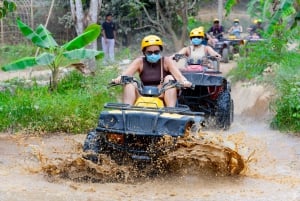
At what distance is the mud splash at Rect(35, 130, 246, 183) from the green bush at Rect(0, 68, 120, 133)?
9.75 feet

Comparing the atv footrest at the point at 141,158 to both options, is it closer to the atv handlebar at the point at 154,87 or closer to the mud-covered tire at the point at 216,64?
the atv handlebar at the point at 154,87

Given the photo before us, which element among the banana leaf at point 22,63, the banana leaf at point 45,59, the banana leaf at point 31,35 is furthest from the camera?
the banana leaf at point 31,35

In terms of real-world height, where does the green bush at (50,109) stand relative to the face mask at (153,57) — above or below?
below

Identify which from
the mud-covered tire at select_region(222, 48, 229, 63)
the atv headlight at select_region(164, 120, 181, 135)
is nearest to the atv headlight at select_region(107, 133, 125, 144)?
the atv headlight at select_region(164, 120, 181, 135)

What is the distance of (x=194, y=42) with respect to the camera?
12102mm

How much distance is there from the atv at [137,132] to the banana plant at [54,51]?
13.0 feet

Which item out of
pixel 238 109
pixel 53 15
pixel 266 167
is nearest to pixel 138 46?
pixel 53 15

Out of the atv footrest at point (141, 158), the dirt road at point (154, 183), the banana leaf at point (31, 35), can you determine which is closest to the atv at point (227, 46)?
the banana leaf at point (31, 35)

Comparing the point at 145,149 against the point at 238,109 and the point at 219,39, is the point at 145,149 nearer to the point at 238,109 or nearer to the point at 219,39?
the point at 238,109

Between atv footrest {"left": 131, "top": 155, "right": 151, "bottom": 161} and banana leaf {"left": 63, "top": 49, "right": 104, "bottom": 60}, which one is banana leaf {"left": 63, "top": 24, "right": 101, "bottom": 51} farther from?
atv footrest {"left": 131, "top": 155, "right": 151, "bottom": 161}

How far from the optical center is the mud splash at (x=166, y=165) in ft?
21.6

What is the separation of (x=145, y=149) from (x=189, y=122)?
0.56m

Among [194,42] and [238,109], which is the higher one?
[194,42]

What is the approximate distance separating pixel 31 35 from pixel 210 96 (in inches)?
130
